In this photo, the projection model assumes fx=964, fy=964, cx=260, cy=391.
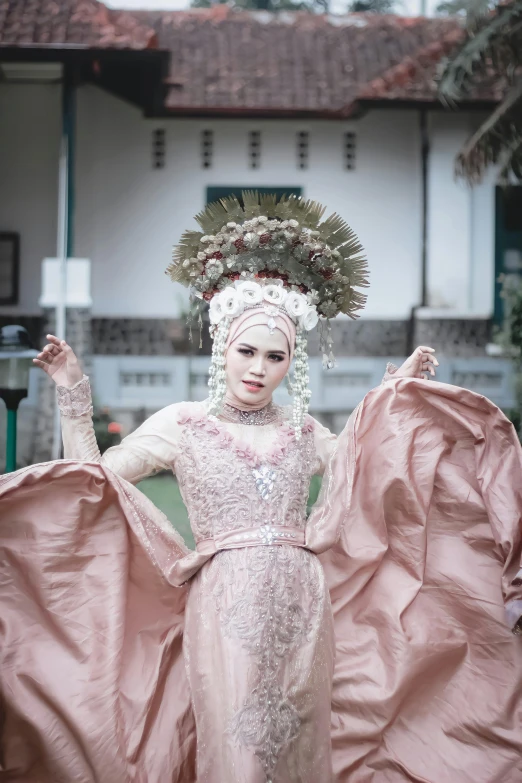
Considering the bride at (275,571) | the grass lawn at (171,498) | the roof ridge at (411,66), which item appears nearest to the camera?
the bride at (275,571)

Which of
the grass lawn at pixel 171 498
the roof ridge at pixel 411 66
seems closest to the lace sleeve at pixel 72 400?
the grass lawn at pixel 171 498

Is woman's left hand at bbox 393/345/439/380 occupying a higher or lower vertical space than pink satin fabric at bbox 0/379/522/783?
higher

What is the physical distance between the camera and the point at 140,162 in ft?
36.8

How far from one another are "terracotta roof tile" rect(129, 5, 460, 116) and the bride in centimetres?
753

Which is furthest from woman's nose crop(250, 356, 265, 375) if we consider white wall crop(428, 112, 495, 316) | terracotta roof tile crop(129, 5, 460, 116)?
white wall crop(428, 112, 495, 316)

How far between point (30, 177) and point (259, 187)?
263 centimetres

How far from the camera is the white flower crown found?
10.9 feet

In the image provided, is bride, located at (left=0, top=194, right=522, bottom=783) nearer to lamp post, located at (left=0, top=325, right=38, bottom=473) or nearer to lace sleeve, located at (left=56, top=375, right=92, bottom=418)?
lace sleeve, located at (left=56, top=375, right=92, bottom=418)

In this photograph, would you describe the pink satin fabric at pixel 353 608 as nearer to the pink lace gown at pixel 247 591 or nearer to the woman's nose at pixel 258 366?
the pink lace gown at pixel 247 591

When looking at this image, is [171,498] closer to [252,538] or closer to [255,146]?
[255,146]

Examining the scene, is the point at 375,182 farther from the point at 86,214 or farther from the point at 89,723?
the point at 89,723

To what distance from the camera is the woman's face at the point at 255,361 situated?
329cm

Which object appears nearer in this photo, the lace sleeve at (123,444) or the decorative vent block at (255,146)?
the lace sleeve at (123,444)

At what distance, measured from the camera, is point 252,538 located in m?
3.17
